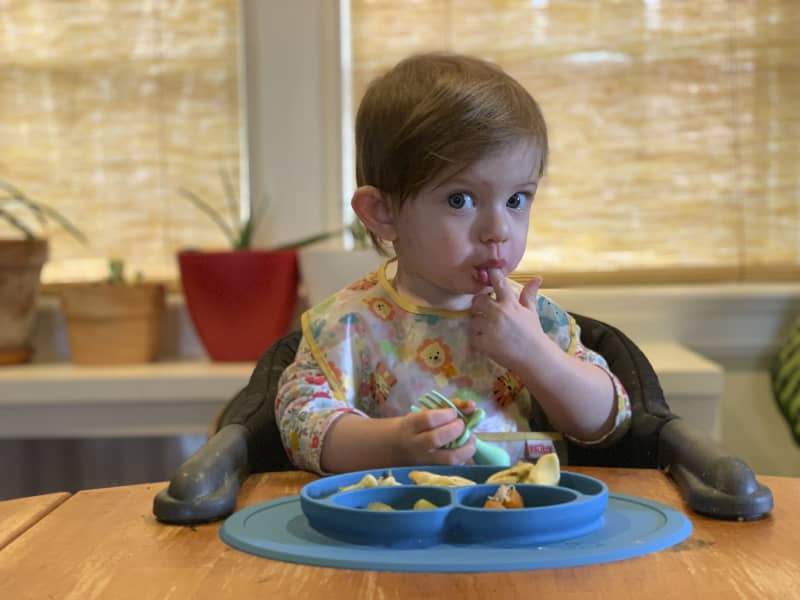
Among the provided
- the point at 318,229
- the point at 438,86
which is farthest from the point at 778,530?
the point at 318,229

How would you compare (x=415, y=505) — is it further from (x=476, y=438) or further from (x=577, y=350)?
(x=577, y=350)

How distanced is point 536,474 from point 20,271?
164 centimetres

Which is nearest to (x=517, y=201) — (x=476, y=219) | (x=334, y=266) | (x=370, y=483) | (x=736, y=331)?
(x=476, y=219)

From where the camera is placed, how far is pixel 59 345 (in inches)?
93.4

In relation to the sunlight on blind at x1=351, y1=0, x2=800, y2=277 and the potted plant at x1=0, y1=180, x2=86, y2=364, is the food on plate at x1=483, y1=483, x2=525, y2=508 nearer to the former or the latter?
the sunlight on blind at x1=351, y1=0, x2=800, y2=277

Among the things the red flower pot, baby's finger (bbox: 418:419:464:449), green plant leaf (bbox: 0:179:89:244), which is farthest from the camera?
green plant leaf (bbox: 0:179:89:244)

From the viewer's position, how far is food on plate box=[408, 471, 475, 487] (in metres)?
0.81

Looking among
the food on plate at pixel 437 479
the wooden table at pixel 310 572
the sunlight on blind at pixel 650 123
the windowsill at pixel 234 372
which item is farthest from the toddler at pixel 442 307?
the sunlight on blind at pixel 650 123

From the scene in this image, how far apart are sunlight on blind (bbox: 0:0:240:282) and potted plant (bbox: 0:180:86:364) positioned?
4 cm

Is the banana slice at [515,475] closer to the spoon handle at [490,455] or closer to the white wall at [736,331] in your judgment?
the spoon handle at [490,455]

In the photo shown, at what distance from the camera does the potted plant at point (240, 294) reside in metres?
2.15

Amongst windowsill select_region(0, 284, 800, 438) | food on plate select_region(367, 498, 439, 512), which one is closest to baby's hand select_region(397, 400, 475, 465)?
food on plate select_region(367, 498, 439, 512)

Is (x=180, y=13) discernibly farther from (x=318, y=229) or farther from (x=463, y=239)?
(x=463, y=239)

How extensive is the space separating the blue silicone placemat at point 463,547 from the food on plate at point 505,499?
0.05 m
